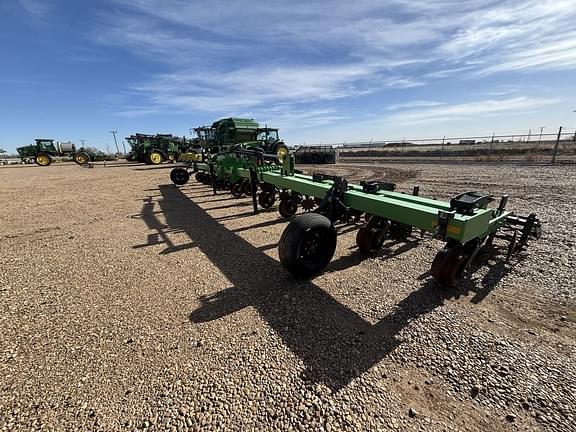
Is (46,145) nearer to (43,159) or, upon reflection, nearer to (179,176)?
(43,159)

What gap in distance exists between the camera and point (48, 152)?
2834 cm

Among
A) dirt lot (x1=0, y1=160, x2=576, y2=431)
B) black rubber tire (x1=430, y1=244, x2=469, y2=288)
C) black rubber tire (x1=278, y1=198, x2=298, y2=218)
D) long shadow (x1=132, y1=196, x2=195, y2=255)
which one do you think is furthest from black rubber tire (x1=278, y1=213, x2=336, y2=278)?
black rubber tire (x1=278, y1=198, x2=298, y2=218)

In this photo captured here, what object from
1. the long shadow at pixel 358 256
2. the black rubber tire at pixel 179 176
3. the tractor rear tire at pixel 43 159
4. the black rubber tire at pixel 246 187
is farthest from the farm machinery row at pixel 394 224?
the tractor rear tire at pixel 43 159

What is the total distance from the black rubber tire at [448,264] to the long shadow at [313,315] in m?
0.18

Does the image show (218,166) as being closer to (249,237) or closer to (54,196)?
(249,237)

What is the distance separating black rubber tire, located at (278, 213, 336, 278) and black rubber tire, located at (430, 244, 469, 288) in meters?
1.19

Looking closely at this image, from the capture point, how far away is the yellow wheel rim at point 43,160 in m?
27.8

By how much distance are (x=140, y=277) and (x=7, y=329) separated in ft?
4.17

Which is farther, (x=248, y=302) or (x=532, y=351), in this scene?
(x=248, y=302)

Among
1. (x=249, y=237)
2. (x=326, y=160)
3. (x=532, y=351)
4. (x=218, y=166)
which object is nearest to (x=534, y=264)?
(x=532, y=351)

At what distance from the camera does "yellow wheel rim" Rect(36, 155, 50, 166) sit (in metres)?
27.8

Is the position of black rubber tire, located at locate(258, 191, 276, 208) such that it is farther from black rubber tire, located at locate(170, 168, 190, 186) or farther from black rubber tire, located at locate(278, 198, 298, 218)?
black rubber tire, located at locate(170, 168, 190, 186)

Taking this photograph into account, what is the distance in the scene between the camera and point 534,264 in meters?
3.61

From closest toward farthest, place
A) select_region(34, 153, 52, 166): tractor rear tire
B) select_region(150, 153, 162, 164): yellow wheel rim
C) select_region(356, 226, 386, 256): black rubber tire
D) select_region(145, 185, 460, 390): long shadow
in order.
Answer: select_region(145, 185, 460, 390): long shadow → select_region(356, 226, 386, 256): black rubber tire → select_region(150, 153, 162, 164): yellow wheel rim → select_region(34, 153, 52, 166): tractor rear tire
